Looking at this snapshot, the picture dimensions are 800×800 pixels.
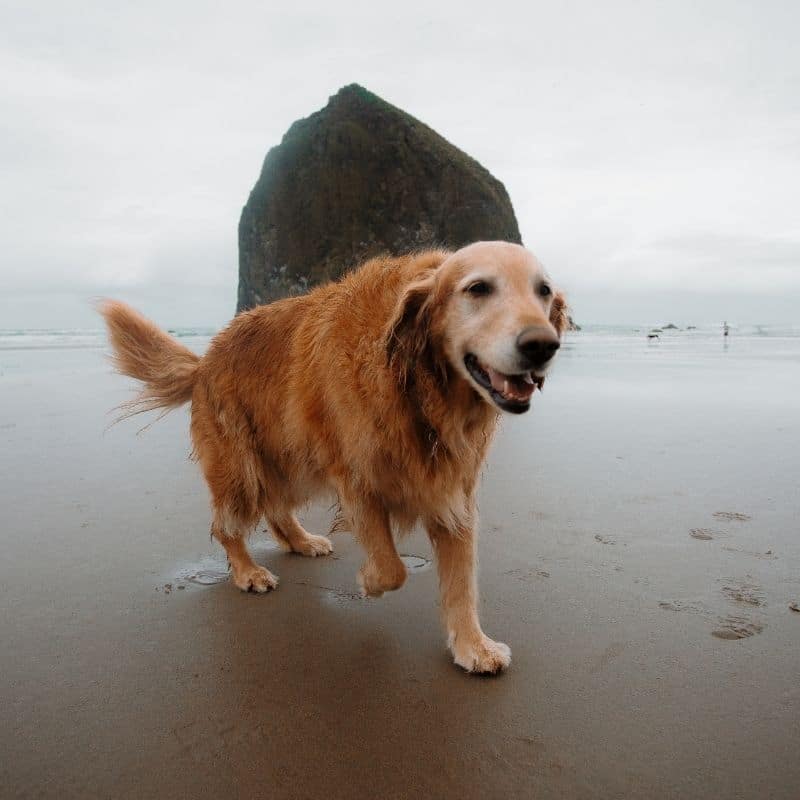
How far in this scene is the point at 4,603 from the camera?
9.00 ft

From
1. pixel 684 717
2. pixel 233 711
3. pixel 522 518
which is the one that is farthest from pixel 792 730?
pixel 522 518

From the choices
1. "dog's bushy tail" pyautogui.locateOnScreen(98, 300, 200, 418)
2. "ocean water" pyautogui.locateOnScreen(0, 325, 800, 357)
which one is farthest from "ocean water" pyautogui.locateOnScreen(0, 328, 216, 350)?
"dog's bushy tail" pyautogui.locateOnScreen(98, 300, 200, 418)

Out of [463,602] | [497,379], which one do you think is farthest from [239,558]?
[497,379]

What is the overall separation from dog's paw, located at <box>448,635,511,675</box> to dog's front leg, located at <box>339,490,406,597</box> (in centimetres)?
41

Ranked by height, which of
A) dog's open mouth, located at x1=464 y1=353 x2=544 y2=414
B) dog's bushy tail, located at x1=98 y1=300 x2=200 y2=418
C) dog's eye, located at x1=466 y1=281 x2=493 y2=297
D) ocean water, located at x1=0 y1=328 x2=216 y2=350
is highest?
dog's eye, located at x1=466 y1=281 x2=493 y2=297

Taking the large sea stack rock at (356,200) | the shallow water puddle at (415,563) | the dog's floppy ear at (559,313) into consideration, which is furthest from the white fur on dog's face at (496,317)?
the large sea stack rock at (356,200)

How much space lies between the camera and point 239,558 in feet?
10.7

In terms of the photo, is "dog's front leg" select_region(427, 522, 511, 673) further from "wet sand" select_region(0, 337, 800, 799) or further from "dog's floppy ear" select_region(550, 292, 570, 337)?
"dog's floppy ear" select_region(550, 292, 570, 337)

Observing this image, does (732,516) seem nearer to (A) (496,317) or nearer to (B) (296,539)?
(A) (496,317)

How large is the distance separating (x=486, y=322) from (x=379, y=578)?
3.96 feet

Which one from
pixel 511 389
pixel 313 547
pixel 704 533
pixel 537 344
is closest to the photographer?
pixel 537 344

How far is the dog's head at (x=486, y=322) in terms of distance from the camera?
7.18ft

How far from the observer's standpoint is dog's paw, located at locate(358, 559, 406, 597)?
267 cm

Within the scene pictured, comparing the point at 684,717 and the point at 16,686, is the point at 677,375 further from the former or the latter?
the point at 16,686
